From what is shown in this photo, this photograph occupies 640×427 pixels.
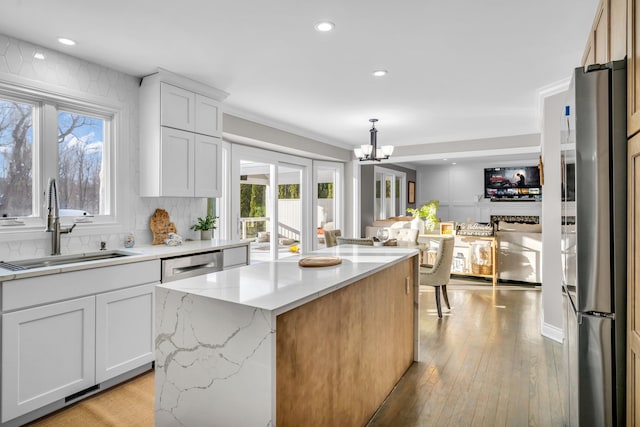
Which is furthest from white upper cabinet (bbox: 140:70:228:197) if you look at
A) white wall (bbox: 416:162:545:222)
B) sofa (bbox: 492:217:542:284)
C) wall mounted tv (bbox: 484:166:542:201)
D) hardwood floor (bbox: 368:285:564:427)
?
wall mounted tv (bbox: 484:166:542:201)

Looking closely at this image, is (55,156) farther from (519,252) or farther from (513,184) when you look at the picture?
(513,184)

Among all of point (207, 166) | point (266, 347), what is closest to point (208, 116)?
point (207, 166)

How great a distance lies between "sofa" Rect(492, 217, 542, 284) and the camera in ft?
18.8

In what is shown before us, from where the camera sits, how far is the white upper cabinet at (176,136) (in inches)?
126

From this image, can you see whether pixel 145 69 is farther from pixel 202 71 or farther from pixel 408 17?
pixel 408 17

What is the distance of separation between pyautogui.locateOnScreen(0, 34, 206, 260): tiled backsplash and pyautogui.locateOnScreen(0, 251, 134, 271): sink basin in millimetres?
102

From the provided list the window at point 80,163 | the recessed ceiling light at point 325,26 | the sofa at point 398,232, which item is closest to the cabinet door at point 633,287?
the recessed ceiling light at point 325,26

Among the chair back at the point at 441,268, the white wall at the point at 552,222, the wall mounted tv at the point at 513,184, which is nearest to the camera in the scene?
the white wall at the point at 552,222

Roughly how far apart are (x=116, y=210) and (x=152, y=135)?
72 centimetres

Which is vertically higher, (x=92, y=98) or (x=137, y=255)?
(x=92, y=98)

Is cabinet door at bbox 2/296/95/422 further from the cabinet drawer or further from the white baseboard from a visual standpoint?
the white baseboard

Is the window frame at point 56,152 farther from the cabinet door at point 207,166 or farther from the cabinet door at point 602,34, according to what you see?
the cabinet door at point 602,34

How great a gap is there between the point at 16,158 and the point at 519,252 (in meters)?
6.30

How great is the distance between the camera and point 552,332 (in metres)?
3.54
